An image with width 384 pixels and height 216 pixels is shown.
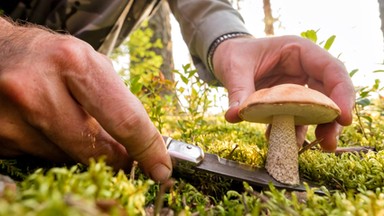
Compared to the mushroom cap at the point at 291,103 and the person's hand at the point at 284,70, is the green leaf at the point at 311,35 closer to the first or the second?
the person's hand at the point at 284,70

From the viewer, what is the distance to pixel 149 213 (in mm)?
829

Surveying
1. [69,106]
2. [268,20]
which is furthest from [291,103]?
[268,20]

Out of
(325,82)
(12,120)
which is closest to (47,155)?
(12,120)

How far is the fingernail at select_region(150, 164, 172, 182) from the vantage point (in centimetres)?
98

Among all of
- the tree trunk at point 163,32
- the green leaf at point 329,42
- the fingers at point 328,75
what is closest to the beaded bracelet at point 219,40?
the fingers at point 328,75

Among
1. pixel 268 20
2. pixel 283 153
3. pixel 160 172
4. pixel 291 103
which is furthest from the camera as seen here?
pixel 268 20

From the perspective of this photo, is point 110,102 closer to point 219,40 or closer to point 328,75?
point 328,75

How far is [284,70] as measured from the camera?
199 centimetres

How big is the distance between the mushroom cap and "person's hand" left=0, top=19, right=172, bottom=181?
411mm

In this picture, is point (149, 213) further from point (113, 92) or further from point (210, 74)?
point (210, 74)

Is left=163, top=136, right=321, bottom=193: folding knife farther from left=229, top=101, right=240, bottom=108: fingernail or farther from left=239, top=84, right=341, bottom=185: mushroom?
left=229, top=101, right=240, bottom=108: fingernail

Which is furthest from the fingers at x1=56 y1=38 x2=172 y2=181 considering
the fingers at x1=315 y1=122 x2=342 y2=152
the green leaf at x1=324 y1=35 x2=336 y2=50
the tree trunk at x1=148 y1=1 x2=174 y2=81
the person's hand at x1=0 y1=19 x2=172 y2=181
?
the tree trunk at x1=148 y1=1 x2=174 y2=81

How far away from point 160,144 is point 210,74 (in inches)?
62.3

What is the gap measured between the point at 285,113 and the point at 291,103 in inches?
7.0
